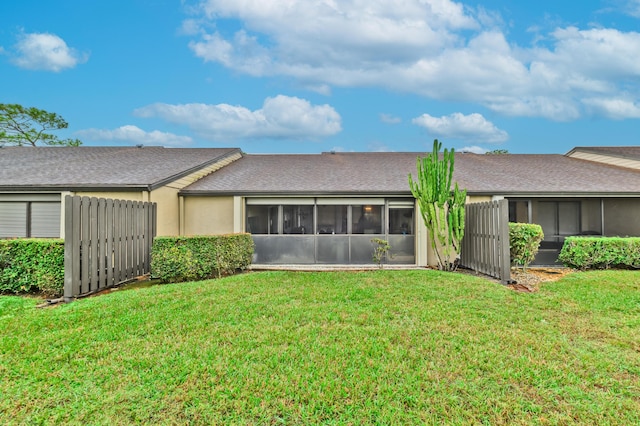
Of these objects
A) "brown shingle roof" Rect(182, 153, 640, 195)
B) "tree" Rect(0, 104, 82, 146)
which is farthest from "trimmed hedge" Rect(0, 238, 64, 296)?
"tree" Rect(0, 104, 82, 146)

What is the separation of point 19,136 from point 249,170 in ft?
87.2

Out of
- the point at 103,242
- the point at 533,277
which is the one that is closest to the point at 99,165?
the point at 103,242

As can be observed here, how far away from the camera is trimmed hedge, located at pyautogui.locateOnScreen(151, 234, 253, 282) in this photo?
344 inches

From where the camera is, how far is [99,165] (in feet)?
43.2

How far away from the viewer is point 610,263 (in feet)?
33.5

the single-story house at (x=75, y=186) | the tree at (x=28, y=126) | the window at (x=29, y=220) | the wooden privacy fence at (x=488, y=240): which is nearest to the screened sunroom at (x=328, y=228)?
the wooden privacy fence at (x=488, y=240)

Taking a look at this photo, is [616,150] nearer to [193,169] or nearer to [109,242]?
[193,169]

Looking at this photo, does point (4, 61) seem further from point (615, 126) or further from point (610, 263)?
point (615, 126)

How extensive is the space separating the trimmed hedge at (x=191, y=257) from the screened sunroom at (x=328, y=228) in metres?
2.26

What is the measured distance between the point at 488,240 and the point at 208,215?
8925 millimetres

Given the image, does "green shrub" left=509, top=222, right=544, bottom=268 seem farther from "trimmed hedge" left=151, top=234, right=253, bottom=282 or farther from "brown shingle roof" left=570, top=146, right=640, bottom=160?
"brown shingle roof" left=570, top=146, right=640, bottom=160

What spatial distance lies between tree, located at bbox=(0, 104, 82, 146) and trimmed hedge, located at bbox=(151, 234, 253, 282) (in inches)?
1112

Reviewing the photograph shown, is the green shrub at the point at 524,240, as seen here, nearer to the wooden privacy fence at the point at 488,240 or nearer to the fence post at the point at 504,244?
the wooden privacy fence at the point at 488,240

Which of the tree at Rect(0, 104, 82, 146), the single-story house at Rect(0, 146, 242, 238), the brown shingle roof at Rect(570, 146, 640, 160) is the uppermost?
the tree at Rect(0, 104, 82, 146)
